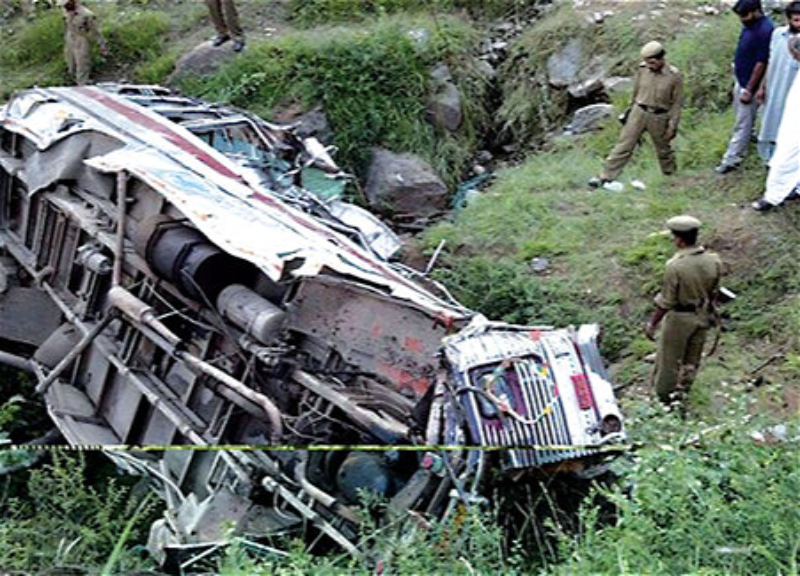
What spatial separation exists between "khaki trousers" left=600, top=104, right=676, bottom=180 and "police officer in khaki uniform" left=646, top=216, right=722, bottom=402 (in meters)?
2.45

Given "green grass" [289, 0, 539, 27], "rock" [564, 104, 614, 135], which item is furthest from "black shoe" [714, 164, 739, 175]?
"green grass" [289, 0, 539, 27]

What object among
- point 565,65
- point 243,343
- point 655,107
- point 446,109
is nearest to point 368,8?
point 446,109

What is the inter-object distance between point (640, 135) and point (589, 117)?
1.80 m

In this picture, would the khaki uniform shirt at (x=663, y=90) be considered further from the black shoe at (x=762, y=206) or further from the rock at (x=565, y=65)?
the rock at (x=565, y=65)

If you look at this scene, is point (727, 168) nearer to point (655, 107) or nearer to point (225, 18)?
point (655, 107)

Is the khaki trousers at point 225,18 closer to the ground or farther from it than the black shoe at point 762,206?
farther from it

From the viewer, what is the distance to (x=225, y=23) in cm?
1089

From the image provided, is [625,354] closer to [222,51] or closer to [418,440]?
[418,440]

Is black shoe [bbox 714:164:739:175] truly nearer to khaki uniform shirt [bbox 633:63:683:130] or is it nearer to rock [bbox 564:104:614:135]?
khaki uniform shirt [bbox 633:63:683:130]

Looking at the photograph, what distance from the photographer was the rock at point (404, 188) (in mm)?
9531

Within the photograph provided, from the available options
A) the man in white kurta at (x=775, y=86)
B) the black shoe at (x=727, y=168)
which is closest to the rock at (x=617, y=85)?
the black shoe at (x=727, y=168)

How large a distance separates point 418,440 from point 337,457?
0.42 meters

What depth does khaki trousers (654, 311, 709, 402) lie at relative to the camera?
5574 millimetres

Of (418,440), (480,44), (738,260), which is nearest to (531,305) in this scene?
(738,260)
